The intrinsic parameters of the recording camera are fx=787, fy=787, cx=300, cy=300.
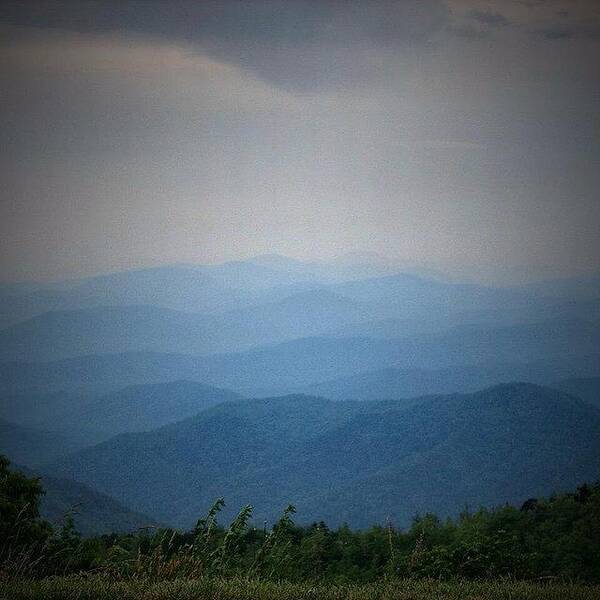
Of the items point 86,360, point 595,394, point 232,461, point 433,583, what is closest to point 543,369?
point 595,394

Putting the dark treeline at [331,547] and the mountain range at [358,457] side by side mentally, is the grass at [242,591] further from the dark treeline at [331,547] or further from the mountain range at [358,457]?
the mountain range at [358,457]

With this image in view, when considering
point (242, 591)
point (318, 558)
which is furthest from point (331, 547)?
point (242, 591)

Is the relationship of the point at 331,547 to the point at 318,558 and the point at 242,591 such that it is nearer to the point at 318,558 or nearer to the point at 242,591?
the point at 318,558

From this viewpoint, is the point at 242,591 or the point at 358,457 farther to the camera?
the point at 358,457

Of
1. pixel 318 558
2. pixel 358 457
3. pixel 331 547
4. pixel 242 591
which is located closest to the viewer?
pixel 242 591

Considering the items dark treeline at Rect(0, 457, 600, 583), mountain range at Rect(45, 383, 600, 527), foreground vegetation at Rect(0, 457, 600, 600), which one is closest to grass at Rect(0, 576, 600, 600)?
foreground vegetation at Rect(0, 457, 600, 600)

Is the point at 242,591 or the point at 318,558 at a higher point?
the point at 242,591

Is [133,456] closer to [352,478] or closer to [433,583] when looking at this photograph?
[352,478]
